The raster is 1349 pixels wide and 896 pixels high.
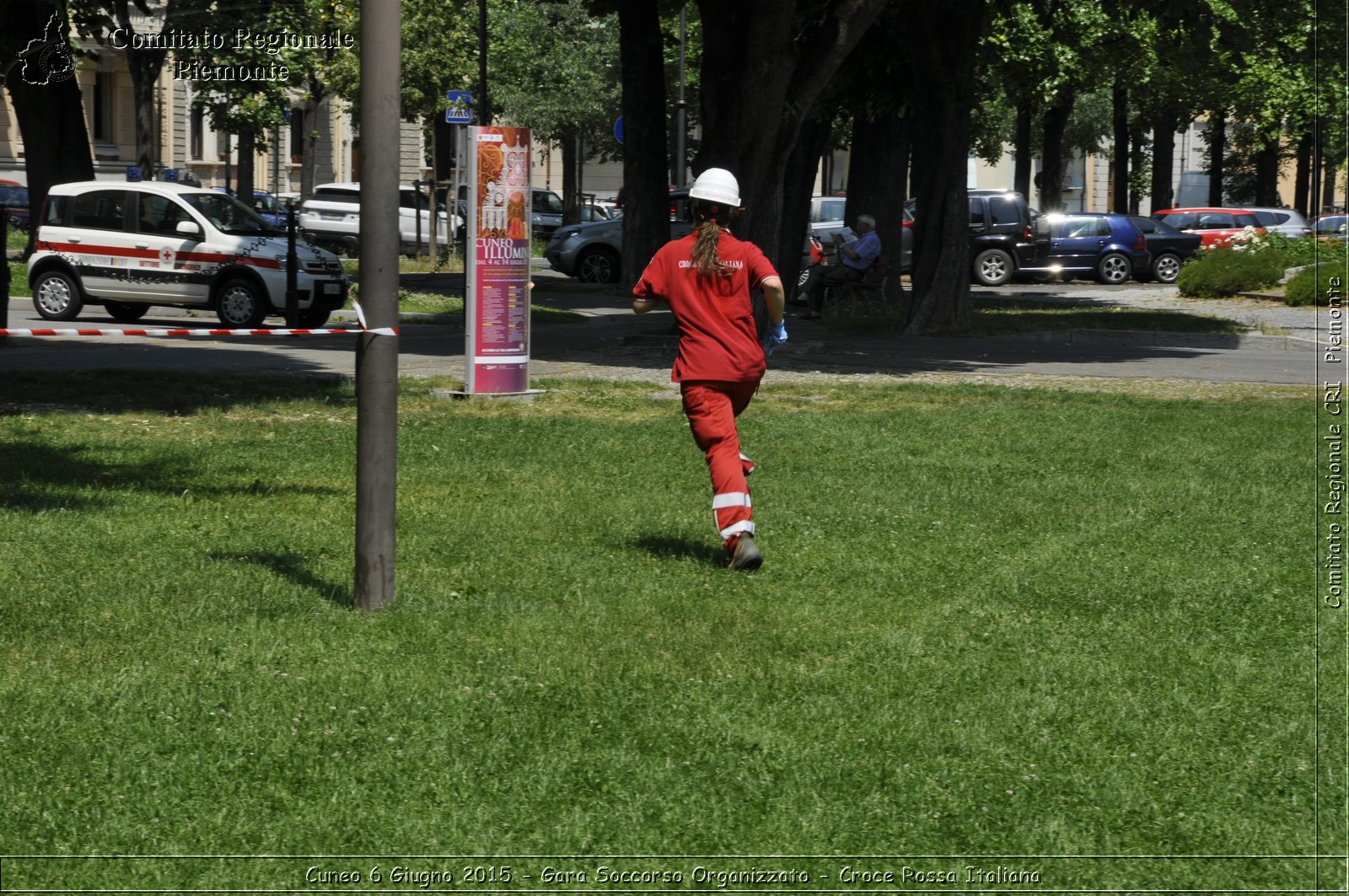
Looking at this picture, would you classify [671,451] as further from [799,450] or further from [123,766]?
[123,766]

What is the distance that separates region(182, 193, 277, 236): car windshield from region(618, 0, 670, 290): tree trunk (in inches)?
227

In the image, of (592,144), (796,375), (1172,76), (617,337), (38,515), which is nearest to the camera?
(38,515)

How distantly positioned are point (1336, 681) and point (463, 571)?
11.6ft

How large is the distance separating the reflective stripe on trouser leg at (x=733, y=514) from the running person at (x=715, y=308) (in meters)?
0.09

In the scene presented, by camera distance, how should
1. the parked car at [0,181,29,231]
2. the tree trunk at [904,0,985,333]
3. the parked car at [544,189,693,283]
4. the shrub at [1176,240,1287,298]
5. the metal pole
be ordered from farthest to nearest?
the parked car at [0,181,29,231] < the parked car at [544,189,693,283] < the shrub at [1176,240,1287,298] < the tree trunk at [904,0,985,333] < the metal pole

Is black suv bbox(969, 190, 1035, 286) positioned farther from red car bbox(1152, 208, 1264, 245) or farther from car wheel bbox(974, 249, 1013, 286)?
red car bbox(1152, 208, 1264, 245)

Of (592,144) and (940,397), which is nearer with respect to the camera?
(940,397)

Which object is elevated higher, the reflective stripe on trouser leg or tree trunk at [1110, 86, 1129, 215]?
tree trunk at [1110, 86, 1129, 215]

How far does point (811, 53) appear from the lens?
Answer: 19.4 metres

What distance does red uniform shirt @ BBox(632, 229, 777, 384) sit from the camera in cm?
789

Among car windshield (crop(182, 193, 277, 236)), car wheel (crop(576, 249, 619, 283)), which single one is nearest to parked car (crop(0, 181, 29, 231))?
car wheel (crop(576, 249, 619, 283))

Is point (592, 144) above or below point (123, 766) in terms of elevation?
above

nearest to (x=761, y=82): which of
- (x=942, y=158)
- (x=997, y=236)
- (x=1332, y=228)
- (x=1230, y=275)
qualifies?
(x=942, y=158)

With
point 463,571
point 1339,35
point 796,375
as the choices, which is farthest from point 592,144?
point 463,571
